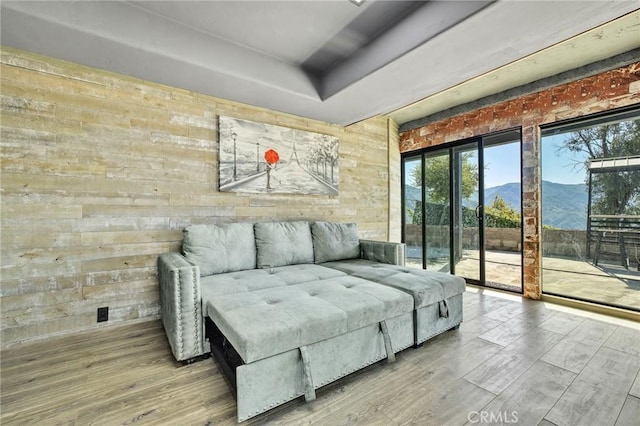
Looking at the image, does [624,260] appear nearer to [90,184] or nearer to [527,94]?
[527,94]

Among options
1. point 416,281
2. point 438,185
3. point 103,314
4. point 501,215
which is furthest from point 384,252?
point 103,314

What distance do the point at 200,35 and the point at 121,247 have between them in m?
1.88

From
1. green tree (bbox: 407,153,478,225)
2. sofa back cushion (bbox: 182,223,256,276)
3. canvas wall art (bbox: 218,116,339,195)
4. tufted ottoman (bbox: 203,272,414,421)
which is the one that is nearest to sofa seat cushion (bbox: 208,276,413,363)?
tufted ottoman (bbox: 203,272,414,421)

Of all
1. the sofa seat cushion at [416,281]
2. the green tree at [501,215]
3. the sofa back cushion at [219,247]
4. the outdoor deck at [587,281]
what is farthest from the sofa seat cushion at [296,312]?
the green tree at [501,215]

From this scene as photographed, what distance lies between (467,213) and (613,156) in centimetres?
152

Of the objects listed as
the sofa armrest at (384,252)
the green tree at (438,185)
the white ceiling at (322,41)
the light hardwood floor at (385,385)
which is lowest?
the light hardwood floor at (385,385)

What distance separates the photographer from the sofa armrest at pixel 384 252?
9.16 ft

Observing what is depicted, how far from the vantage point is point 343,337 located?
1.56 m

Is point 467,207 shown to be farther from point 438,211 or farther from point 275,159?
point 275,159

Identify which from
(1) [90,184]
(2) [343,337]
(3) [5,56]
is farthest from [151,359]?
(3) [5,56]

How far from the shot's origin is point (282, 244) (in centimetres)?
270

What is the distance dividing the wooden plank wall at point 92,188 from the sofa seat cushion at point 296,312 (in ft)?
3.69

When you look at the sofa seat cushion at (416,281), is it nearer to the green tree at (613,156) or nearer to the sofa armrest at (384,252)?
the sofa armrest at (384,252)

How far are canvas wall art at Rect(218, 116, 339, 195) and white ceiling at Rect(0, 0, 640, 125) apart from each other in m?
0.34
